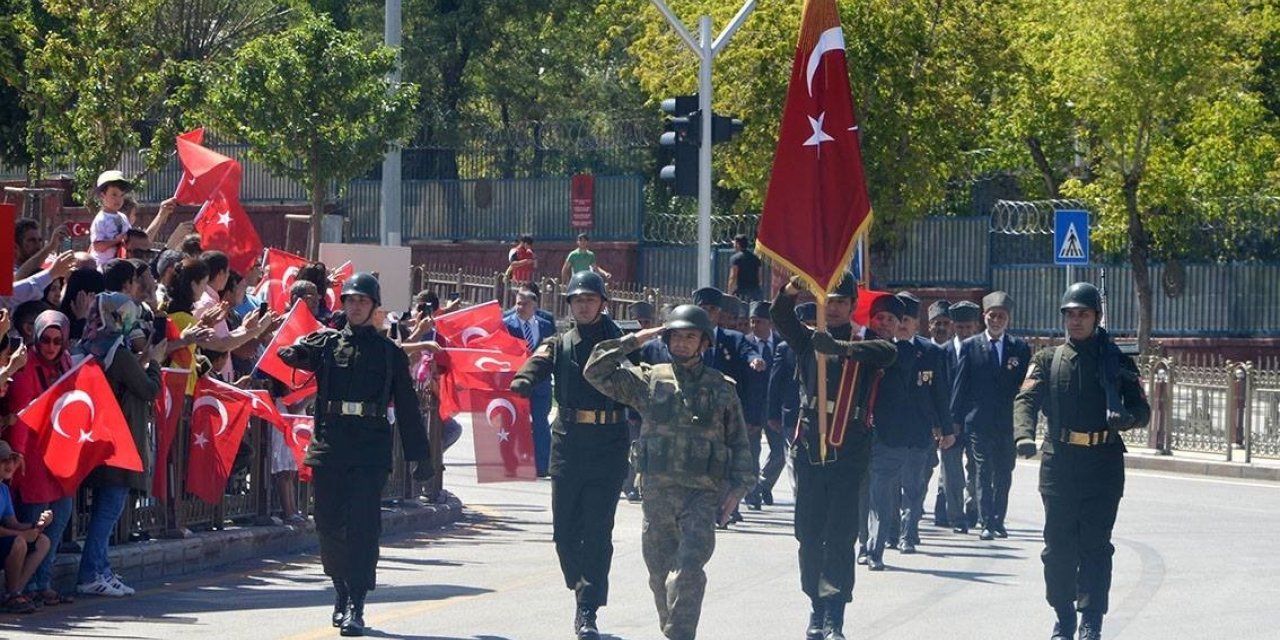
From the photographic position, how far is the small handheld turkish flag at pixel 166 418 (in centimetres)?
1309

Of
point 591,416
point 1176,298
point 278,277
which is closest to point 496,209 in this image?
point 1176,298

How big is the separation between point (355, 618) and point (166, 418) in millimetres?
2782

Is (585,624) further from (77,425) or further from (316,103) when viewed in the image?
(316,103)

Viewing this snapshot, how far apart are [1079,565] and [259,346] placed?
20.6 feet

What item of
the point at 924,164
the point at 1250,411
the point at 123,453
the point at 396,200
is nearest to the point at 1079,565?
the point at 123,453

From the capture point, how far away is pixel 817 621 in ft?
36.3

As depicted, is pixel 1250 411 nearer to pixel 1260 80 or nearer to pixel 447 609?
pixel 447 609

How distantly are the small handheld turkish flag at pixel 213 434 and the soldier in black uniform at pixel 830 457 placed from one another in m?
3.92

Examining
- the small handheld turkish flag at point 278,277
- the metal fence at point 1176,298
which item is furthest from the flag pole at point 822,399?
the metal fence at point 1176,298

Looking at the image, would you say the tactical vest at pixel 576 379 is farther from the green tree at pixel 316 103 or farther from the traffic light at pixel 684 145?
the green tree at pixel 316 103

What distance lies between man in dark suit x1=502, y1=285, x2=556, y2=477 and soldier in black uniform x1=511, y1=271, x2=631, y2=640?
7.77 meters

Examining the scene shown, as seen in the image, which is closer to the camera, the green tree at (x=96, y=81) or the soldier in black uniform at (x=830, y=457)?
the soldier in black uniform at (x=830, y=457)

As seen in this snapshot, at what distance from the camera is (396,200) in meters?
29.6

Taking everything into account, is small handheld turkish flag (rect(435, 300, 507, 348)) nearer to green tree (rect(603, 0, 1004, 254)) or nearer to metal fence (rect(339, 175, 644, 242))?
green tree (rect(603, 0, 1004, 254))
